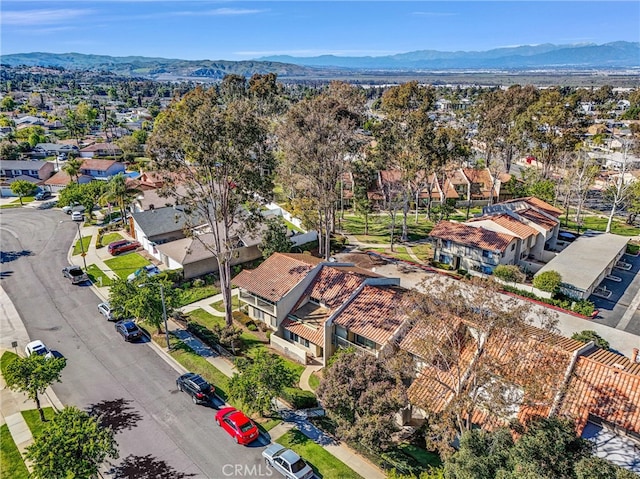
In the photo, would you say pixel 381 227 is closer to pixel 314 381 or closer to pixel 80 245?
pixel 314 381

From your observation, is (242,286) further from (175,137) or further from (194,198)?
(175,137)

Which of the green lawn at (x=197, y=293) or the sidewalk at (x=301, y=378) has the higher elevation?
the sidewalk at (x=301, y=378)

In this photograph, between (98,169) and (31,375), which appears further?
(98,169)

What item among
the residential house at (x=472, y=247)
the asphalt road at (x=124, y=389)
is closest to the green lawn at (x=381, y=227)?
the residential house at (x=472, y=247)

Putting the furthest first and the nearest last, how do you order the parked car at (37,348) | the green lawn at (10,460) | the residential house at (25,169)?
the residential house at (25,169) → the parked car at (37,348) → the green lawn at (10,460)

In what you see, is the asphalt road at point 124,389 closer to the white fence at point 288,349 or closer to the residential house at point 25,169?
the white fence at point 288,349

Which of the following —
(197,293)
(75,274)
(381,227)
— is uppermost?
(75,274)

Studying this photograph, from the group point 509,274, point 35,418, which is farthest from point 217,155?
point 509,274
